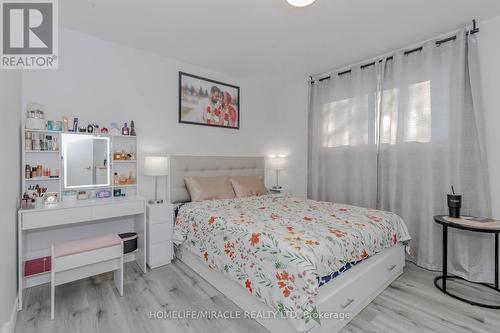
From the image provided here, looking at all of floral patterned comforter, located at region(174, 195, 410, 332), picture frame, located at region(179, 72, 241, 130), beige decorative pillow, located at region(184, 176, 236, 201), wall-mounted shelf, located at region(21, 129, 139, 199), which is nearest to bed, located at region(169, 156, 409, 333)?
floral patterned comforter, located at region(174, 195, 410, 332)

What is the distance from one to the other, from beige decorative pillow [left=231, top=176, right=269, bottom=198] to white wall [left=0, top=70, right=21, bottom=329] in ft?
7.73

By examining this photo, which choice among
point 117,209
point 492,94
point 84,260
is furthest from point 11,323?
point 492,94

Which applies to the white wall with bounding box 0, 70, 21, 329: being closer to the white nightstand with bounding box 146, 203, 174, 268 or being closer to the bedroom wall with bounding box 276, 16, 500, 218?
the white nightstand with bounding box 146, 203, 174, 268

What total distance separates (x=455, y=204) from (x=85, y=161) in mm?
3912

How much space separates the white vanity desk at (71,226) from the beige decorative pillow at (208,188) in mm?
711

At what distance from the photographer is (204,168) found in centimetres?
364

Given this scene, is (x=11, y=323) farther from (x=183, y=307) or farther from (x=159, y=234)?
(x=159, y=234)

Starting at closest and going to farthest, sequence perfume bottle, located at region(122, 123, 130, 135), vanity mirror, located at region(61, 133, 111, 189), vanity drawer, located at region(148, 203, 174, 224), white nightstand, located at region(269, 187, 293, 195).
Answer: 1. vanity mirror, located at region(61, 133, 111, 189)
2. vanity drawer, located at region(148, 203, 174, 224)
3. perfume bottle, located at region(122, 123, 130, 135)
4. white nightstand, located at region(269, 187, 293, 195)

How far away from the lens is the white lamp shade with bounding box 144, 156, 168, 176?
2.96 metres

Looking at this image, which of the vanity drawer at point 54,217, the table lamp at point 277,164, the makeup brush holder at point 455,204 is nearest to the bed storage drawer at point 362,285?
the makeup brush holder at point 455,204

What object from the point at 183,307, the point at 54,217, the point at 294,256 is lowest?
the point at 183,307

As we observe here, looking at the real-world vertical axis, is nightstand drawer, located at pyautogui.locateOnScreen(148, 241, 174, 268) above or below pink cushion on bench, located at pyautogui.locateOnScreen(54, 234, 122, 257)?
below

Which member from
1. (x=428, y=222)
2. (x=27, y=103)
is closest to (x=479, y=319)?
(x=428, y=222)

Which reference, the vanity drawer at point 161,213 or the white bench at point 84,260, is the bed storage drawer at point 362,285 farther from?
the vanity drawer at point 161,213
